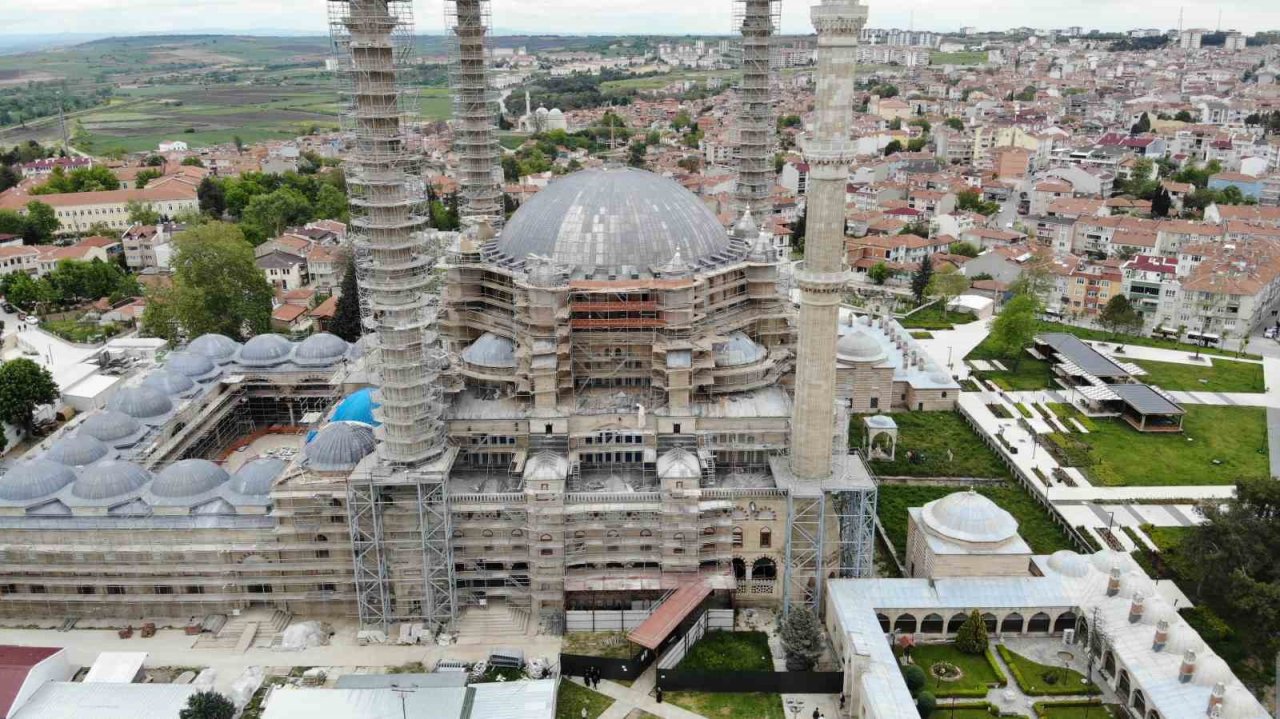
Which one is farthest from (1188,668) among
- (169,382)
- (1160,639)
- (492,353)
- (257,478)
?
(169,382)

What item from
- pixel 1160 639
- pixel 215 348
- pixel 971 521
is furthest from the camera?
pixel 215 348

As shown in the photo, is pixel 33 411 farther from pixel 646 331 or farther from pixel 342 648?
pixel 646 331

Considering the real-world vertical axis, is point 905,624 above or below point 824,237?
below

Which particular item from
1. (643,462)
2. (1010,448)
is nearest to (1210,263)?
(1010,448)

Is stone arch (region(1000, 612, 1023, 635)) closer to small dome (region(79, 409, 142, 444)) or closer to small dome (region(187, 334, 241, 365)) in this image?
small dome (region(79, 409, 142, 444))

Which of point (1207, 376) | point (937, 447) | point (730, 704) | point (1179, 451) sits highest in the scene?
point (1207, 376)

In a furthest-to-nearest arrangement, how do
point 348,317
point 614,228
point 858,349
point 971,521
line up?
point 348,317 → point 858,349 → point 614,228 → point 971,521

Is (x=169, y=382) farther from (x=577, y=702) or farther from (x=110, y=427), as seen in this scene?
(x=577, y=702)

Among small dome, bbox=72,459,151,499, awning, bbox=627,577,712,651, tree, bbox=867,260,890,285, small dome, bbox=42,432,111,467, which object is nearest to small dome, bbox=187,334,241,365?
small dome, bbox=42,432,111,467
